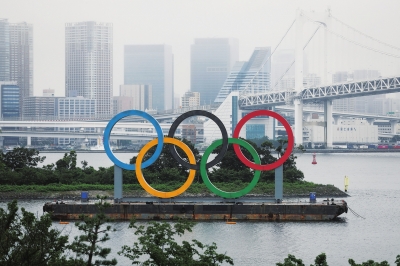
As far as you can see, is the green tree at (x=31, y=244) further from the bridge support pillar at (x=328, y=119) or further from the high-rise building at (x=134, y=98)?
the high-rise building at (x=134, y=98)

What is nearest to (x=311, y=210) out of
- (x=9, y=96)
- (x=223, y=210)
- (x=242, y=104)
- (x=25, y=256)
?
(x=223, y=210)

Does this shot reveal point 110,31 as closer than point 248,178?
No

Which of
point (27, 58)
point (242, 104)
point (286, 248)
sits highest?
point (27, 58)

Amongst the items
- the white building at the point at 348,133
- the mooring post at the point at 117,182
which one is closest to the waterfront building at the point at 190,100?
the white building at the point at 348,133

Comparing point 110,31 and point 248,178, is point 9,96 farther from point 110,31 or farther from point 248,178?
point 248,178

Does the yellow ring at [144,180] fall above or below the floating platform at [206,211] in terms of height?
above

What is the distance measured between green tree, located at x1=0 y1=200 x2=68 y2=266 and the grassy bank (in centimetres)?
1456

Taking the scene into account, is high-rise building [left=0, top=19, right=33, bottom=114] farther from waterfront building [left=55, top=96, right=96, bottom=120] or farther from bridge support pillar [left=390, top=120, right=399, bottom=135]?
bridge support pillar [left=390, top=120, right=399, bottom=135]

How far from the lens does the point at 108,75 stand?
435 feet

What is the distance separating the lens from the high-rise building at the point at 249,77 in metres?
97.5

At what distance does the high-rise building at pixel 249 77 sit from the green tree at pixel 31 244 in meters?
81.0

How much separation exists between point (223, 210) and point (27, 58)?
4344 inches

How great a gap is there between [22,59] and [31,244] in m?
118

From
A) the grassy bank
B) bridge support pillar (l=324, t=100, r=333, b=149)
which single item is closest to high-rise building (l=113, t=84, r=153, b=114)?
bridge support pillar (l=324, t=100, r=333, b=149)
